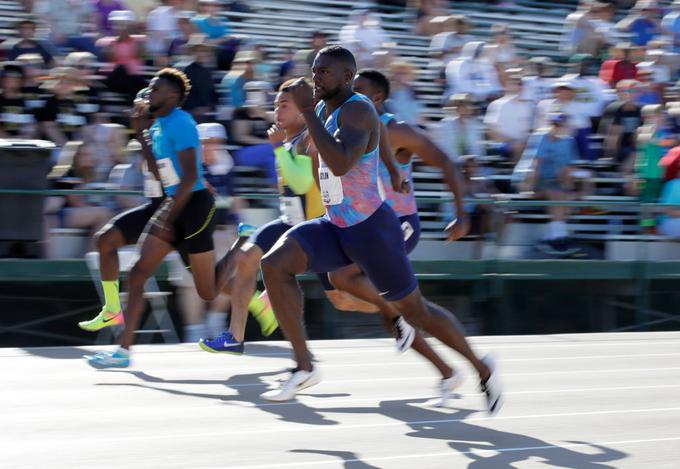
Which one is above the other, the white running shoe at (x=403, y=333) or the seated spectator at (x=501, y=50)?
the seated spectator at (x=501, y=50)

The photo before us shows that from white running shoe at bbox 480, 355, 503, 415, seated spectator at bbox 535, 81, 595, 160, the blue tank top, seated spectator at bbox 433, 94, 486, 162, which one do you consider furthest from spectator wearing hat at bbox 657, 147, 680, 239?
the blue tank top

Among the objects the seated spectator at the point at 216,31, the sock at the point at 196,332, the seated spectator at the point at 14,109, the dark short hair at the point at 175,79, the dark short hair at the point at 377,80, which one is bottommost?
the sock at the point at 196,332

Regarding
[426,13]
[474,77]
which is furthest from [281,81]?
[426,13]

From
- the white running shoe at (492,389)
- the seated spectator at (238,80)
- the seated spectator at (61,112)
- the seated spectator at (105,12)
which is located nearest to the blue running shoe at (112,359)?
the white running shoe at (492,389)

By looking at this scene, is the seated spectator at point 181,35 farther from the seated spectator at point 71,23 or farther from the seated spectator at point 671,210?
the seated spectator at point 671,210

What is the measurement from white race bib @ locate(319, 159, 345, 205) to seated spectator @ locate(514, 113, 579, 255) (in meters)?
6.15

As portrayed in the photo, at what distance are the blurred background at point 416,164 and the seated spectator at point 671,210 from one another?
15mm

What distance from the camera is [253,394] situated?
732 cm

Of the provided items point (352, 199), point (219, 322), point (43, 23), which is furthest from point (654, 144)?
point (352, 199)

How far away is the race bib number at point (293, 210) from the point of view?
820 centimetres

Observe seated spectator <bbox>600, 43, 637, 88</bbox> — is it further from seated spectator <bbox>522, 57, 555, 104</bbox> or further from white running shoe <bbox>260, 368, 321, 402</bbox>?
white running shoe <bbox>260, 368, 321, 402</bbox>

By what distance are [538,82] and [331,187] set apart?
330 inches

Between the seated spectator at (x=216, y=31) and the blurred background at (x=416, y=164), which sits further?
the seated spectator at (x=216, y=31)

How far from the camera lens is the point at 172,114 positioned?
26.6 ft
